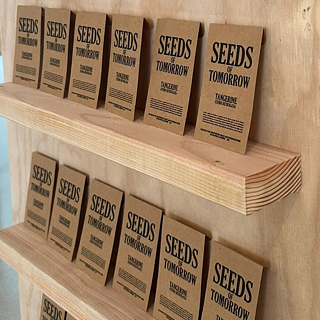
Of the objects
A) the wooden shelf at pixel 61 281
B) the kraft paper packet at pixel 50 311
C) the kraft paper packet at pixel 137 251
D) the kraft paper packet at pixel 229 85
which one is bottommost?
the kraft paper packet at pixel 50 311

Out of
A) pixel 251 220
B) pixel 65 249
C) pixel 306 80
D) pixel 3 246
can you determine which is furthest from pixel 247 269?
pixel 3 246

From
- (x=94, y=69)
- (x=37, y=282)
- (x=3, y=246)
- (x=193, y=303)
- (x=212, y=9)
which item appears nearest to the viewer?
(x=212, y=9)

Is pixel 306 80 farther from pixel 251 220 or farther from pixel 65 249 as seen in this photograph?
pixel 65 249

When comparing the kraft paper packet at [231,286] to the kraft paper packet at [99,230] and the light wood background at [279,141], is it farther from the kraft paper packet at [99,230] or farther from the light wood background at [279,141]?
the kraft paper packet at [99,230]

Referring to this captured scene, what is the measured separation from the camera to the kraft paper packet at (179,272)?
101cm

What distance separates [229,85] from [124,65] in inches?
11.0

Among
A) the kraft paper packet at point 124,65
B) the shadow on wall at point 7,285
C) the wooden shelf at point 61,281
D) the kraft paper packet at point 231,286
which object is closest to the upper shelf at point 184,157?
the kraft paper packet at point 124,65

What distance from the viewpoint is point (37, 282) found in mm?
1295

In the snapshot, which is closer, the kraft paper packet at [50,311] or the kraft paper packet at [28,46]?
the kraft paper packet at [28,46]

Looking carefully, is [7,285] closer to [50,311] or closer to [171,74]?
[50,311]

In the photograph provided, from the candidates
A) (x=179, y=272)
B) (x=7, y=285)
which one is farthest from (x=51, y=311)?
(x=7, y=285)

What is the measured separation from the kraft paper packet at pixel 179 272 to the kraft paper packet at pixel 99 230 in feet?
0.56

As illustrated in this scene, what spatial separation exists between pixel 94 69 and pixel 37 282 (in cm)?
56

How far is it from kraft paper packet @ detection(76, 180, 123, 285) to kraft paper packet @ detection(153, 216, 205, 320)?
172 mm
